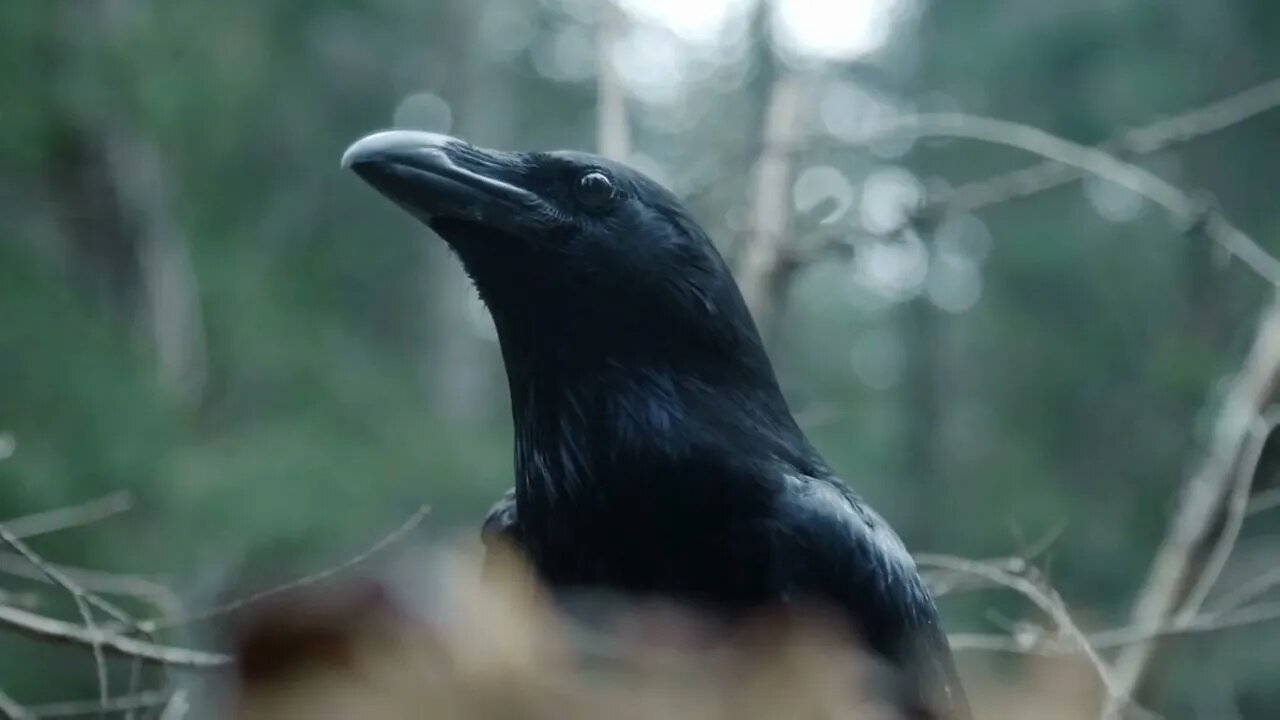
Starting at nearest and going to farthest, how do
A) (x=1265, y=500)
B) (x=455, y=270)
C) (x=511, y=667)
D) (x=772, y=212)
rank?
(x=511, y=667), (x=1265, y=500), (x=772, y=212), (x=455, y=270)

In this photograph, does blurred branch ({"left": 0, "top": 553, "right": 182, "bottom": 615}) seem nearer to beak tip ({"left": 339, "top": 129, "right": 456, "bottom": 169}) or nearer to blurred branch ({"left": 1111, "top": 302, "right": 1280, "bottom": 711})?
beak tip ({"left": 339, "top": 129, "right": 456, "bottom": 169})

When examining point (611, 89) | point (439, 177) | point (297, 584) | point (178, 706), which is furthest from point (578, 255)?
point (611, 89)

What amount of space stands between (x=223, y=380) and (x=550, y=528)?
3.57m

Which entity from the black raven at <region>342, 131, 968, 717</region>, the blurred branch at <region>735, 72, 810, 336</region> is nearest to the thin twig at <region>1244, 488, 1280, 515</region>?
the black raven at <region>342, 131, 968, 717</region>

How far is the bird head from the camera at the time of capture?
1.70 meters

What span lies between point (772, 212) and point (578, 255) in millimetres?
1276

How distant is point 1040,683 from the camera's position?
57 cm

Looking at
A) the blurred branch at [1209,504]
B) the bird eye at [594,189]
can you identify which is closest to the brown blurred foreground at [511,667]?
the bird eye at [594,189]

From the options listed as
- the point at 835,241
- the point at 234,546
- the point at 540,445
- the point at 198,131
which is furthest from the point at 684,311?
the point at 198,131

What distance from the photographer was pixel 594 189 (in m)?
1.79

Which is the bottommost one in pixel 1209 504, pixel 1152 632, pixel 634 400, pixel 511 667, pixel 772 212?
pixel 1152 632

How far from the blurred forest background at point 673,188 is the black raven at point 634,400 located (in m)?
0.96

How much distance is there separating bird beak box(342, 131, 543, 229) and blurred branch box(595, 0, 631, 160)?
112 centimetres

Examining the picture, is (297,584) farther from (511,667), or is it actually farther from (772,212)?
(772,212)
